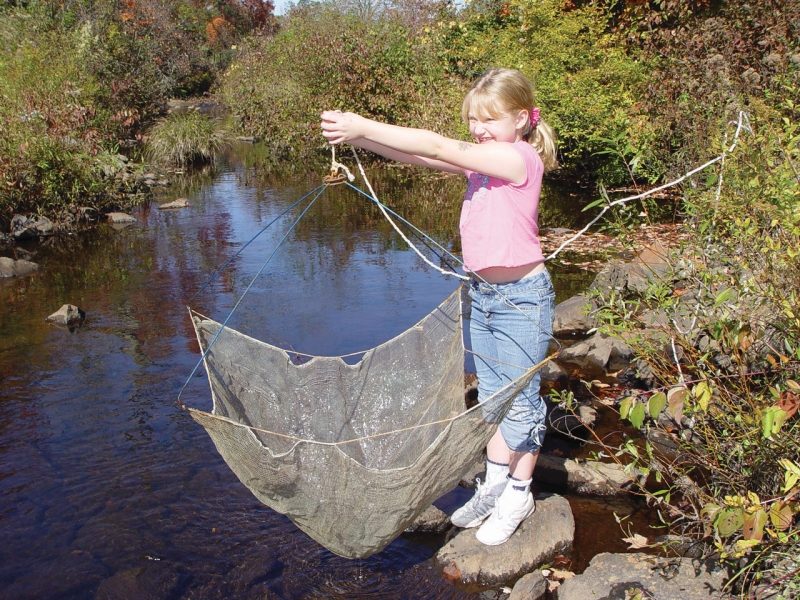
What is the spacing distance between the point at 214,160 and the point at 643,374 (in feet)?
39.6

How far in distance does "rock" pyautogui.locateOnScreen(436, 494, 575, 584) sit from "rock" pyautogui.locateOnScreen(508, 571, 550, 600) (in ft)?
0.37

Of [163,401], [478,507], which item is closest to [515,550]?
[478,507]

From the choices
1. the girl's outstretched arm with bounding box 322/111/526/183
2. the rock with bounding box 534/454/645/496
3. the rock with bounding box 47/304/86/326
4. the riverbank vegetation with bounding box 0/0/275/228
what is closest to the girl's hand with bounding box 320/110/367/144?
the girl's outstretched arm with bounding box 322/111/526/183

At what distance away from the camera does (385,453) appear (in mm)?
2789

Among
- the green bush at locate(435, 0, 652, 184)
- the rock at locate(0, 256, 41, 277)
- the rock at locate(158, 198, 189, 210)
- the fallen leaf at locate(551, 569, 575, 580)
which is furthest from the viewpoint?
the rock at locate(158, 198, 189, 210)

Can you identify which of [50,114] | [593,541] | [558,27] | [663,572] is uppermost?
[558,27]

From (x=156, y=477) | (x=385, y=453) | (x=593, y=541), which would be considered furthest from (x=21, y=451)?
(x=593, y=541)

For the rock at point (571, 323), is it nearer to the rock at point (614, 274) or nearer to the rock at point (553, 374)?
the rock at point (614, 274)

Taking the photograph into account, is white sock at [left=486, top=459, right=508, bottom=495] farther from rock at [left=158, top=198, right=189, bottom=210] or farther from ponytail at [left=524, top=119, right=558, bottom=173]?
rock at [left=158, top=198, right=189, bottom=210]

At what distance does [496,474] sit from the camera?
2547mm

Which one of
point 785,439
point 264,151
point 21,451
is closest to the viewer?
point 785,439

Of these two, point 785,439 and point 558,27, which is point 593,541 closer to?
point 785,439

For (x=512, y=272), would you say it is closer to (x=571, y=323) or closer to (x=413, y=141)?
(x=413, y=141)

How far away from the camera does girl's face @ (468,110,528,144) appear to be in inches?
87.0
